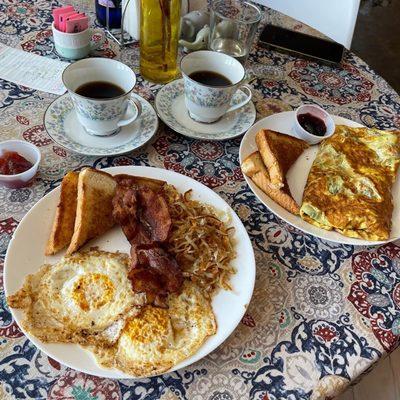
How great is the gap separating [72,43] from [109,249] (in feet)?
3.60

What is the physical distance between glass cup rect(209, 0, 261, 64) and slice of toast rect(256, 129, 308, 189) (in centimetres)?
59

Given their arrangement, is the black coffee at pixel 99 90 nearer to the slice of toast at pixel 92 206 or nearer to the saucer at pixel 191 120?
the saucer at pixel 191 120

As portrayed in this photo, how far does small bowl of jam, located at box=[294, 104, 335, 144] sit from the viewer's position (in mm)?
1806

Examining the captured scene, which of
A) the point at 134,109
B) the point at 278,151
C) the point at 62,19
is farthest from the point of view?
the point at 62,19

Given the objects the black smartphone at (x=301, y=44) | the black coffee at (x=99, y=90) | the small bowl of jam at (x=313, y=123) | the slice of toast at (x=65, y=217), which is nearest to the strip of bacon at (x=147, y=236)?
the slice of toast at (x=65, y=217)

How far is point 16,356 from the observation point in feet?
3.62

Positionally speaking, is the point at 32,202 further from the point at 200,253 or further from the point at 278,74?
the point at 278,74

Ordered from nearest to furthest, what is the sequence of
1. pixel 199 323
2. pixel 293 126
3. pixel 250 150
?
pixel 199 323, pixel 250 150, pixel 293 126

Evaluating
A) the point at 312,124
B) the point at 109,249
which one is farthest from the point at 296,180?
the point at 109,249

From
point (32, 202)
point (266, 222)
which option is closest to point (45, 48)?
point (32, 202)

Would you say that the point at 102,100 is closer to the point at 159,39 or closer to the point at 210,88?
the point at 210,88

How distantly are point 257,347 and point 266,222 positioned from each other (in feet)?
1.58

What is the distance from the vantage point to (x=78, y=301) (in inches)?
45.2

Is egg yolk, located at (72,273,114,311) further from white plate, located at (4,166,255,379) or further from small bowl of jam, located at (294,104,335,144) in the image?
small bowl of jam, located at (294,104,335,144)
